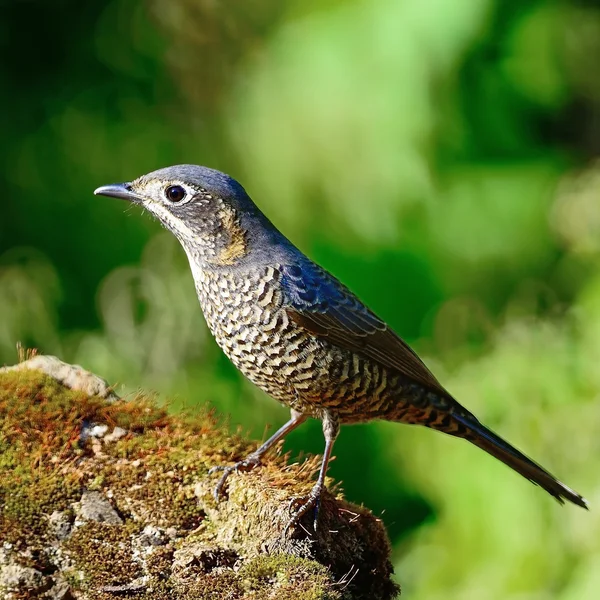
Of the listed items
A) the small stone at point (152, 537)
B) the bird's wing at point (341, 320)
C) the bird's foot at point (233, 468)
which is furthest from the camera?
the bird's wing at point (341, 320)

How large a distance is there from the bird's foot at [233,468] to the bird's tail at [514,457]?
3.19 ft

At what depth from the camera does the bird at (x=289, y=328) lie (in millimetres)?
3533

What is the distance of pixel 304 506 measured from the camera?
3.04m

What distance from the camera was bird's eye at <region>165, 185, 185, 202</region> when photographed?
379cm

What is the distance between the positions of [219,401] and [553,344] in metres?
1.82

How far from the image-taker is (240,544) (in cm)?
297

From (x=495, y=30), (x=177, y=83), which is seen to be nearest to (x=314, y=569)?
(x=495, y=30)

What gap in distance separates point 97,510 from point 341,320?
4.05ft

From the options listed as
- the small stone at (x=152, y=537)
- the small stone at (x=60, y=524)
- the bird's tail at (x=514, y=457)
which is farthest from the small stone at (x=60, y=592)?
the bird's tail at (x=514, y=457)

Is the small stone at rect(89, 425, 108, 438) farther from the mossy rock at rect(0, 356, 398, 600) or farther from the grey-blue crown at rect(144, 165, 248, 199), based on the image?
the grey-blue crown at rect(144, 165, 248, 199)

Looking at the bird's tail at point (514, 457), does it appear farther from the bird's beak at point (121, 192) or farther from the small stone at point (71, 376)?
the bird's beak at point (121, 192)

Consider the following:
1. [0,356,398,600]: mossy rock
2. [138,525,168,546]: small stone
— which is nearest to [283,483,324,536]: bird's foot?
[0,356,398,600]: mossy rock

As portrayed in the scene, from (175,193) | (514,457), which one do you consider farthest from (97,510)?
(514,457)

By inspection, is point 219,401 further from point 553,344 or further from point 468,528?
point 553,344
